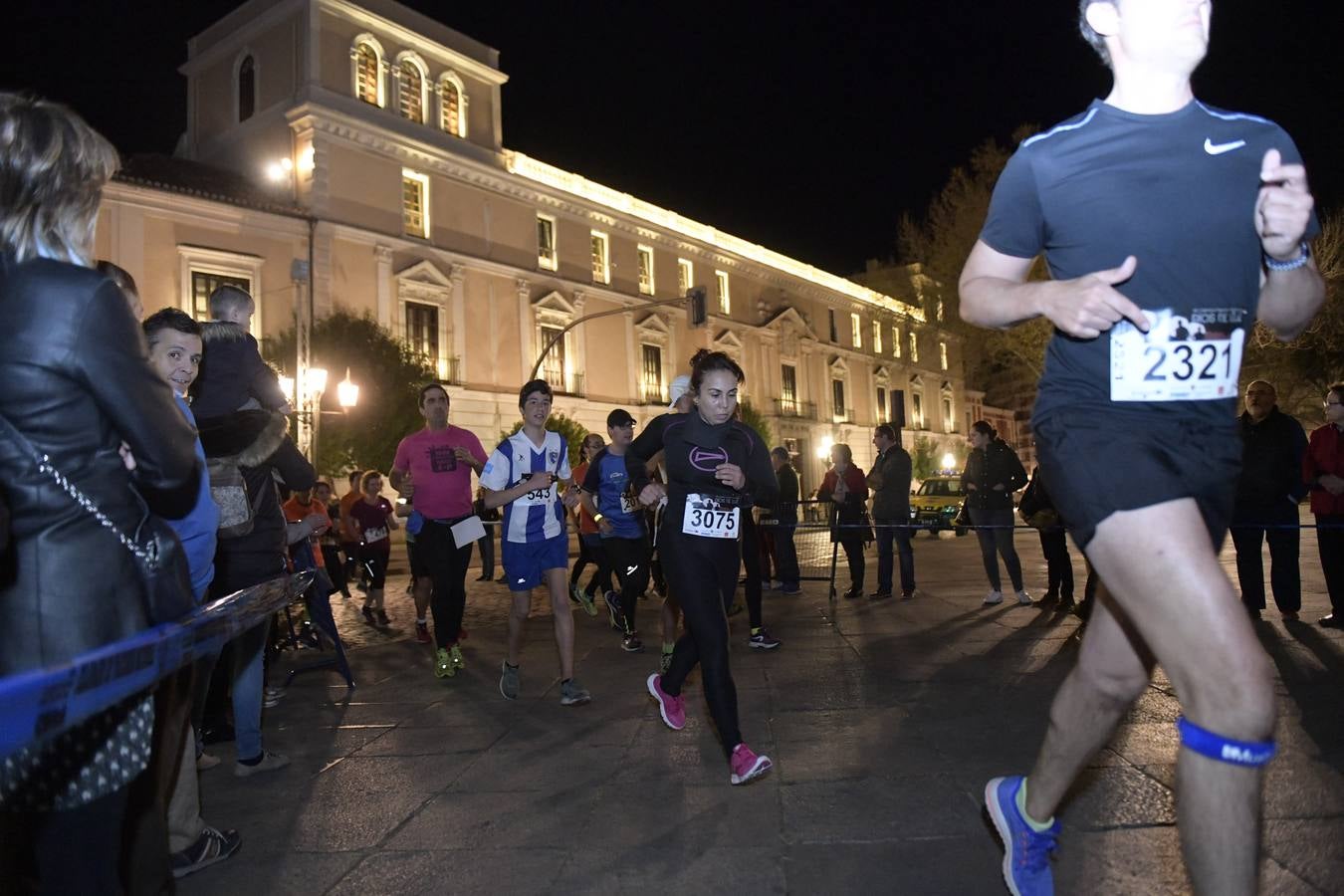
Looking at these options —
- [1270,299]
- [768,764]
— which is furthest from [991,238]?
[768,764]

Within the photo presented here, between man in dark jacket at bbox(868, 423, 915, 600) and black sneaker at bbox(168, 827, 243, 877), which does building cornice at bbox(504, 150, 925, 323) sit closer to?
man in dark jacket at bbox(868, 423, 915, 600)

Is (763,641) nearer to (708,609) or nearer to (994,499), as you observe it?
(708,609)

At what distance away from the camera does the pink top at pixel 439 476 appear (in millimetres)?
7252

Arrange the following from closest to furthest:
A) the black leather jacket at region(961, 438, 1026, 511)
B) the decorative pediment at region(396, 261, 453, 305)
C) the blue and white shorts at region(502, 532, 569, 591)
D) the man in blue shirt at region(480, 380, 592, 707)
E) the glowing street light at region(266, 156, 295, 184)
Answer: the man in blue shirt at region(480, 380, 592, 707) < the blue and white shorts at region(502, 532, 569, 591) < the black leather jacket at region(961, 438, 1026, 511) < the glowing street light at region(266, 156, 295, 184) < the decorative pediment at region(396, 261, 453, 305)

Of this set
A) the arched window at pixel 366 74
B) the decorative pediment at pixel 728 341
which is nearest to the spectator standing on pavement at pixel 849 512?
the arched window at pixel 366 74

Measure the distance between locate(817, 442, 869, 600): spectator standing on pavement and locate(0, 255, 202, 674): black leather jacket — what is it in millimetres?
9512

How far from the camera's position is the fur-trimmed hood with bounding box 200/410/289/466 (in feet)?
13.6

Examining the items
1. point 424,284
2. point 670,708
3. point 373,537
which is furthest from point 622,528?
point 424,284

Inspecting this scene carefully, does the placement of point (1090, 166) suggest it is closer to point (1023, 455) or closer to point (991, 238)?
point (991, 238)

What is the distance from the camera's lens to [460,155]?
3331 cm

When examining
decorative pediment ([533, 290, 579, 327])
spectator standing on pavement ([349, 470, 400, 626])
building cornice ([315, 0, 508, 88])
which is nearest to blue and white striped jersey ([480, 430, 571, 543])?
spectator standing on pavement ([349, 470, 400, 626])

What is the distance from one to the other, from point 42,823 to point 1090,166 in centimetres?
261

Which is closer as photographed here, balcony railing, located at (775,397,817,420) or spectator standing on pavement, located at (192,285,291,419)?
spectator standing on pavement, located at (192,285,291,419)

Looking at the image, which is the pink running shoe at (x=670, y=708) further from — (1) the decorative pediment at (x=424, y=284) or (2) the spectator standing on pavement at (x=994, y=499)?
(1) the decorative pediment at (x=424, y=284)
